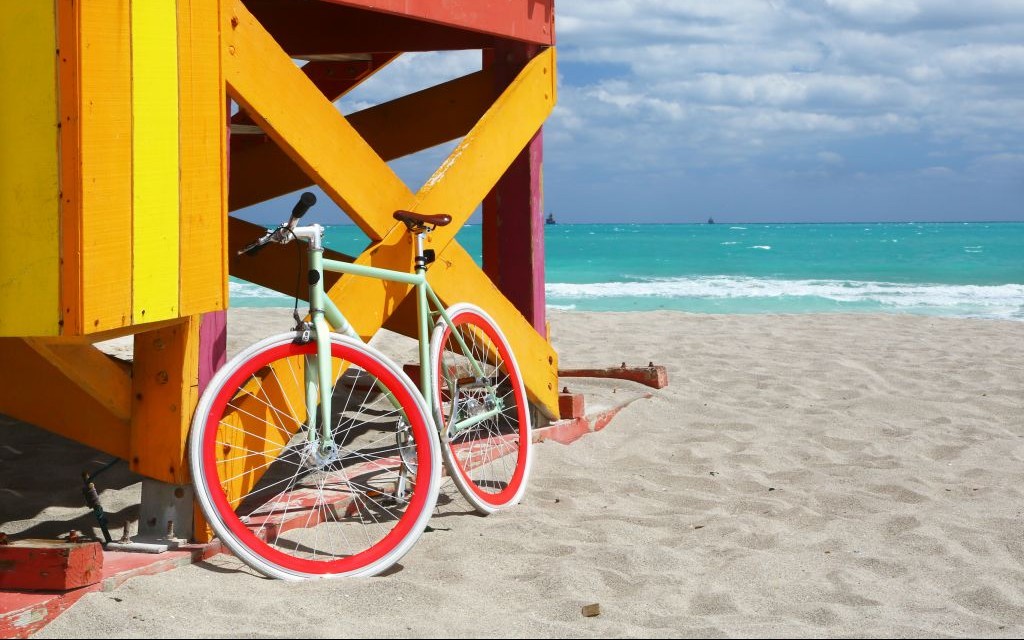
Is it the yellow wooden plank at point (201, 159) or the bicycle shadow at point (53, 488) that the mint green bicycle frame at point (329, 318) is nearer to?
the yellow wooden plank at point (201, 159)

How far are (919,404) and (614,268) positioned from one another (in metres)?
31.3

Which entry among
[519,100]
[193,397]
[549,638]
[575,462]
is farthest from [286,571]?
[519,100]

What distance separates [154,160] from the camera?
3.05 m

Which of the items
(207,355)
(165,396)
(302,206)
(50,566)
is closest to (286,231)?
(302,206)

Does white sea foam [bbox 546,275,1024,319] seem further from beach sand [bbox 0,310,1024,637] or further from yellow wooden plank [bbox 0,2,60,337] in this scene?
yellow wooden plank [bbox 0,2,60,337]

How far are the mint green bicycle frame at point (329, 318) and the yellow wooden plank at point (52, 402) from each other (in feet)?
2.13

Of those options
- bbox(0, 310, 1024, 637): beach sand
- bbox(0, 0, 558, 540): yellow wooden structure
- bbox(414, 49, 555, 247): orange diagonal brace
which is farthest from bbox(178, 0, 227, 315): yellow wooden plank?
bbox(414, 49, 555, 247): orange diagonal brace

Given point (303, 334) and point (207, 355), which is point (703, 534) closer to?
point (303, 334)

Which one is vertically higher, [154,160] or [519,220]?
[519,220]

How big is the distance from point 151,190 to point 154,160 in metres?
0.09

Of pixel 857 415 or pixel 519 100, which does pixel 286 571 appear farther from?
pixel 857 415

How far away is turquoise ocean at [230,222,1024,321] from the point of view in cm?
2111

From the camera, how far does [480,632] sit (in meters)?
2.91

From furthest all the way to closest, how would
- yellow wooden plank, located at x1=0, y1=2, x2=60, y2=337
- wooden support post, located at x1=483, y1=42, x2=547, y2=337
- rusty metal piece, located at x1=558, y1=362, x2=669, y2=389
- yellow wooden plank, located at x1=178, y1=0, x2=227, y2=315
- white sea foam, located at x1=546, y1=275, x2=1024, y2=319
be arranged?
white sea foam, located at x1=546, y1=275, x2=1024, y2=319
rusty metal piece, located at x1=558, y1=362, x2=669, y2=389
wooden support post, located at x1=483, y1=42, x2=547, y2=337
yellow wooden plank, located at x1=178, y1=0, x2=227, y2=315
yellow wooden plank, located at x1=0, y1=2, x2=60, y2=337
